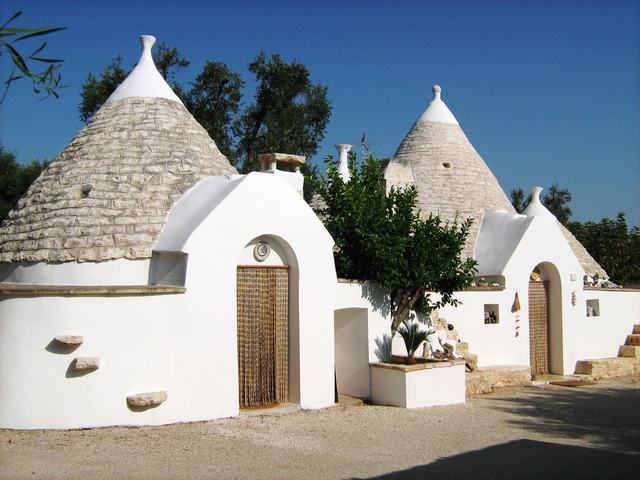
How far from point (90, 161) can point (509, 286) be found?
1018 centimetres

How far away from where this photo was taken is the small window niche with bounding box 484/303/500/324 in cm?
1672

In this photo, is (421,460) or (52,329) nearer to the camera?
(421,460)

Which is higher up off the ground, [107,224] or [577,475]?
[107,224]

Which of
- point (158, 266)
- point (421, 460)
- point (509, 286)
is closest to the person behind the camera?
point (421, 460)

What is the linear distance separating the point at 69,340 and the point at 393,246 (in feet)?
20.7

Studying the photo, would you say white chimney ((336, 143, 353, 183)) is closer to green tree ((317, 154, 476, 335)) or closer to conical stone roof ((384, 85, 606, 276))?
conical stone roof ((384, 85, 606, 276))

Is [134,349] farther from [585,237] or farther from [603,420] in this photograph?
[585,237]

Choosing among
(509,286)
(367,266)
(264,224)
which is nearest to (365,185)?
(367,266)

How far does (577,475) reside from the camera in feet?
26.4

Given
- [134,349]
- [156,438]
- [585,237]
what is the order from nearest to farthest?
[156,438] < [134,349] < [585,237]

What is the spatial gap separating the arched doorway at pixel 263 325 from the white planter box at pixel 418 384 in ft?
6.37

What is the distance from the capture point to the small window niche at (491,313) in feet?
54.9

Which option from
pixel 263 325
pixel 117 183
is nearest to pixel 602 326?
pixel 263 325

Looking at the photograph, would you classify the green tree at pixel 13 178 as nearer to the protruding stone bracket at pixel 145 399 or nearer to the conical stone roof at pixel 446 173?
the conical stone roof at pixel 446 173
